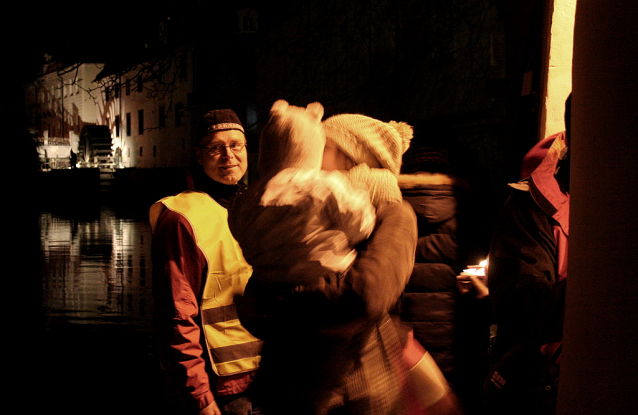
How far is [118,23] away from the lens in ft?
27.1

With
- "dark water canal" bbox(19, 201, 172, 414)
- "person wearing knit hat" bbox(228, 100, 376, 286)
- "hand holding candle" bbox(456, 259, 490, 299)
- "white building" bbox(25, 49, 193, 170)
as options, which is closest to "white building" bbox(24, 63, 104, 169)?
"white building" bbox(25, 49, 193, 170)

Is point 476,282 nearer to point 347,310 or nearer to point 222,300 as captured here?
point 222,300

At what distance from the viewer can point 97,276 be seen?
37.5 ft

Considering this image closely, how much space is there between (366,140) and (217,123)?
4.97 feet

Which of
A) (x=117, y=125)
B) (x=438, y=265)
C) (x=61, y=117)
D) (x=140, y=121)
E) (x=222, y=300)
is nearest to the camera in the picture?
(x=222, y=300)

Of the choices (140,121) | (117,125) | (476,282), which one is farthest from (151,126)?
(476,282)

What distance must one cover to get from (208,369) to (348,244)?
1365mm

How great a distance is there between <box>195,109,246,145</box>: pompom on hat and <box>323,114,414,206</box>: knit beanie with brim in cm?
139

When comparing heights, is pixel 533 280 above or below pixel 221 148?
below

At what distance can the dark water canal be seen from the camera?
18.4 feet

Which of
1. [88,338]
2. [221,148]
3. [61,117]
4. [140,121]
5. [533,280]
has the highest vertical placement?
[61,117]

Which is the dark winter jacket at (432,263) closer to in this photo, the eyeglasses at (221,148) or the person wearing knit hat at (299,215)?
the eyeglasses at (221,148)

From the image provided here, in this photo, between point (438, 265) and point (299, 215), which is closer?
→ point (299, 215)

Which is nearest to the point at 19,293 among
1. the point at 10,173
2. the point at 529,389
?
the point at 529,389
